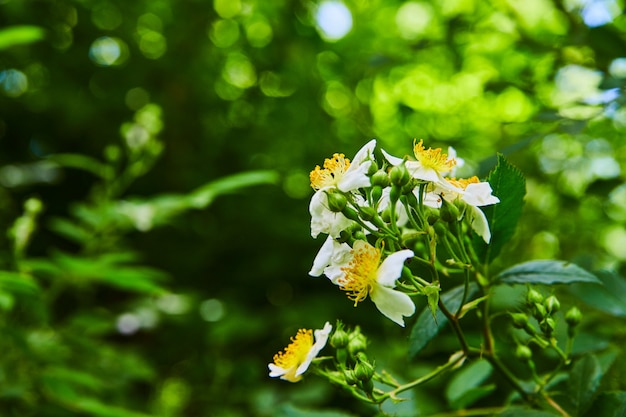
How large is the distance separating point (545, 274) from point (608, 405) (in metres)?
0.15

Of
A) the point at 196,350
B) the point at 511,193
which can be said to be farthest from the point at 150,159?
the point at 511,193

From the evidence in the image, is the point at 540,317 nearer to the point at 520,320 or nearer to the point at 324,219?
the point at 520,320

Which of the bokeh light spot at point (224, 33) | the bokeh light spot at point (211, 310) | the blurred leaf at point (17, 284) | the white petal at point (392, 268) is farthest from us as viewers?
the bokeh light spot at point (224, 33)

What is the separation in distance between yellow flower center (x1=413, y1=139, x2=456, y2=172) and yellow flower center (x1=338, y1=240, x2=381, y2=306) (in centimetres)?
11

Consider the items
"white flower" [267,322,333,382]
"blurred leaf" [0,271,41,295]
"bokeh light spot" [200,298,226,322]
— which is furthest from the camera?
"bokeh light spot" [200,298,226,322]

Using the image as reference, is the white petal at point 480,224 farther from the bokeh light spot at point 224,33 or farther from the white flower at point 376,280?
the bokeh light spot at point 224,33

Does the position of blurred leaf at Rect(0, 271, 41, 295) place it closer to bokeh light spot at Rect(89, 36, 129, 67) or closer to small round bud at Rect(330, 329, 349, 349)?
small round bud at Rect(330, 329, 349, 349)

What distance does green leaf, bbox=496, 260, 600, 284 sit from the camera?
0.69 m

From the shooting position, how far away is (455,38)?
168 cm

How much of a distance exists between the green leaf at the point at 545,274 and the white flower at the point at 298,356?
224mm

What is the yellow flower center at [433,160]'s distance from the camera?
2.24 feet

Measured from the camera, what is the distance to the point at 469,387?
936mm

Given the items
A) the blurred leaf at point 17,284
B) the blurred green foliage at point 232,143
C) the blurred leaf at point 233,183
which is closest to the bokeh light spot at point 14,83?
the blurred green foliage at point 232,143

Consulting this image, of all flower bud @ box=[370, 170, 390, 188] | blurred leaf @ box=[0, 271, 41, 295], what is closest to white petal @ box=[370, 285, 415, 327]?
flower bud @ box=[370, 170, 390, 188]
